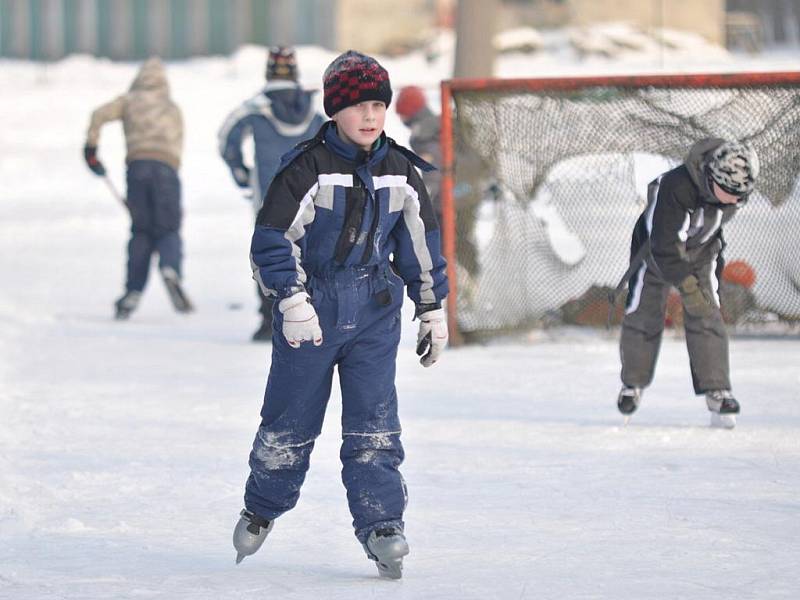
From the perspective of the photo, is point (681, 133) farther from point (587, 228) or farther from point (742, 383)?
point (742, 383)

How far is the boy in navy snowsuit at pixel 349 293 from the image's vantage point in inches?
181

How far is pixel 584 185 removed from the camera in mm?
10047

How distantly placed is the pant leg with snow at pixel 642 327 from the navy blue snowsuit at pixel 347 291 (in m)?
2.51

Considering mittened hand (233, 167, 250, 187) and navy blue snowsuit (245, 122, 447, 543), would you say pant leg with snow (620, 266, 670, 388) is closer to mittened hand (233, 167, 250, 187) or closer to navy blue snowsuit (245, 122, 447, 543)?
navy blue snowsuit (245, 122, 447, 543)

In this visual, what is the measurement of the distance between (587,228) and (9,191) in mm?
11797

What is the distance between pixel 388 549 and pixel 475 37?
19797 millimetres

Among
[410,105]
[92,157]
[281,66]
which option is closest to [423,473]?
[281,66]

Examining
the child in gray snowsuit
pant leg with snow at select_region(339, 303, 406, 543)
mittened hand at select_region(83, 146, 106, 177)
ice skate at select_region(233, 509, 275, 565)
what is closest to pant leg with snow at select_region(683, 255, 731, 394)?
the child in gray snowsuit

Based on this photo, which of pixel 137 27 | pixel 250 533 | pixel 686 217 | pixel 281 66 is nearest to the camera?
pixel 250 533

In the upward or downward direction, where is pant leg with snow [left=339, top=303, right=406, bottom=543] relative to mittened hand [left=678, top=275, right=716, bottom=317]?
upward

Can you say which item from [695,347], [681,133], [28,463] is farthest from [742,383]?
[28,463]

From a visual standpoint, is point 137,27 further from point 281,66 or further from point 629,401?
point 629,401

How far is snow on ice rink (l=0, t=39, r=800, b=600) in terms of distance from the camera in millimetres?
4836

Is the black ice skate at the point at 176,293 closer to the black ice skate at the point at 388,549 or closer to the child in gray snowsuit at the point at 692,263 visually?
the child in gray snowsuit at the point at 692,263
